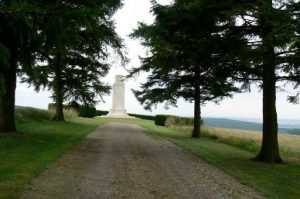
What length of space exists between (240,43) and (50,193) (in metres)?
9.39

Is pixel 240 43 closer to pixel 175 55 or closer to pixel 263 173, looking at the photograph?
pixel 175 55

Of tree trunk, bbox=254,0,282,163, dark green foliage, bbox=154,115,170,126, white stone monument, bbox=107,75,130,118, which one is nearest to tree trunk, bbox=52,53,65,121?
dark green foliage, bbox=154,115,170,126

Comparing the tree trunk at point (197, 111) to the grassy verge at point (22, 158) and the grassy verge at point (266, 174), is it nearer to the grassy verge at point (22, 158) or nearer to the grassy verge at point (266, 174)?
the grassy verge at point (266, 174)

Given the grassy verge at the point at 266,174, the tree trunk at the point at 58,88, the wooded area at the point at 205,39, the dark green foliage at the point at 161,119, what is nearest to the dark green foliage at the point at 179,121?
the dark green foliage at the point at 161,119

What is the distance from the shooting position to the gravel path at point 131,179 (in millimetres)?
8898

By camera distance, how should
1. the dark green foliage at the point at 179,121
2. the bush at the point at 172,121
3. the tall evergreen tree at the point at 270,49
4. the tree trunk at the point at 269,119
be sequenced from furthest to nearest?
the dark green foliage at the point at 179,121 → the bush at the point at 172,121 → the tree trunk at the point at 269,119 → the tall evergreen tree at the point at 270,49

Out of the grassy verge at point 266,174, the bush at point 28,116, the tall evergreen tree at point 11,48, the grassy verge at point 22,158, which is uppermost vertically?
the tall evergreen tree at point 11,48

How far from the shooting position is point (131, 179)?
34.3ft

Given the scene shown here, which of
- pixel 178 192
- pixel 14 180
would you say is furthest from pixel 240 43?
pixel 14 180

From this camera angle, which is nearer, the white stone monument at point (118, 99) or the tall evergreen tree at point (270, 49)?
the tall evergreen tree at point (270, 49)

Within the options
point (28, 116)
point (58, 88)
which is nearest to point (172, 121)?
point (58, 88)

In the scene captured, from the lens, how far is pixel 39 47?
51.5 feet

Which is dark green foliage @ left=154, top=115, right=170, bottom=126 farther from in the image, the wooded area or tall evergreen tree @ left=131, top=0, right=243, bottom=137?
tall evergreen tree @ left=131, top=0, right=243, bottom=137

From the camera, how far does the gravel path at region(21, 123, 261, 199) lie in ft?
29.2
